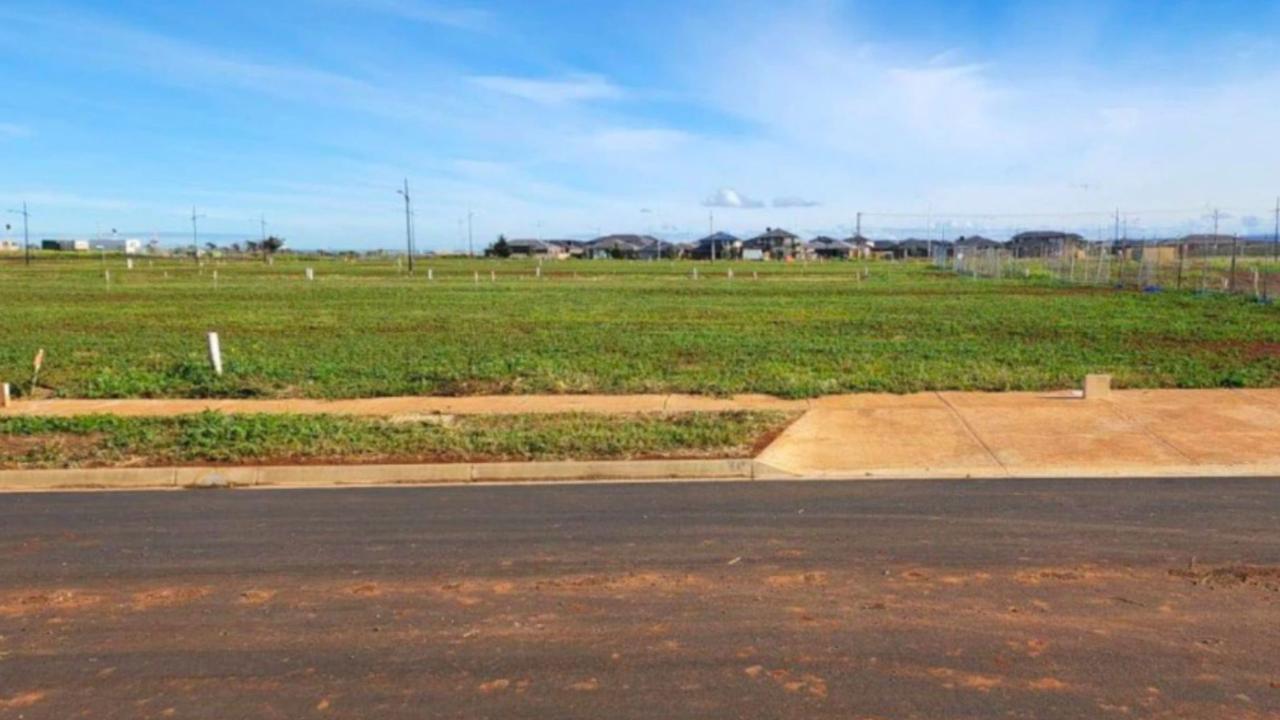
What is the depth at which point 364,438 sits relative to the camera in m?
10.4

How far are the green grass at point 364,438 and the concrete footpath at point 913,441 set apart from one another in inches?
15.0

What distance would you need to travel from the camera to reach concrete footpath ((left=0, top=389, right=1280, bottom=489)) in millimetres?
9070

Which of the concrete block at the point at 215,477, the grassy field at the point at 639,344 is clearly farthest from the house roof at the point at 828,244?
the concrete block at the point at 215,477

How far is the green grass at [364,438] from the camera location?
9680 mm

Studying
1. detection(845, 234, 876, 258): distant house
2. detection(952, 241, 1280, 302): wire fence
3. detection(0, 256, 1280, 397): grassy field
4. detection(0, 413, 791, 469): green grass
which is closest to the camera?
detection(0, 413, 791, 469): green grass

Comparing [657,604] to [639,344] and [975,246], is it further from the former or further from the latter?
[975,246]

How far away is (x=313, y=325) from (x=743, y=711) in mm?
21736

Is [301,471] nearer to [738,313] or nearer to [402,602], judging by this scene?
[402,602]

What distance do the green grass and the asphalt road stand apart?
140 centimetres

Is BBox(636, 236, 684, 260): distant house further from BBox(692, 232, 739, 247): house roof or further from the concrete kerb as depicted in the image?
the concrete kerb

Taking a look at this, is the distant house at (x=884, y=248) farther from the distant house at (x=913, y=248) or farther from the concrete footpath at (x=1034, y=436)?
the concrete footpath at (x=1034, y=436)

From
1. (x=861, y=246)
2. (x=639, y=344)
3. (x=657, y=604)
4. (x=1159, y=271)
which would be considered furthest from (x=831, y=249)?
(x=657, y=604)

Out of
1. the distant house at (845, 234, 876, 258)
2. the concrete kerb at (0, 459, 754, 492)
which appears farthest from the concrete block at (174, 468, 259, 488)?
the distant house at (845, 234, 876, 258)

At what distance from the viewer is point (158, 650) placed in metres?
5.07
